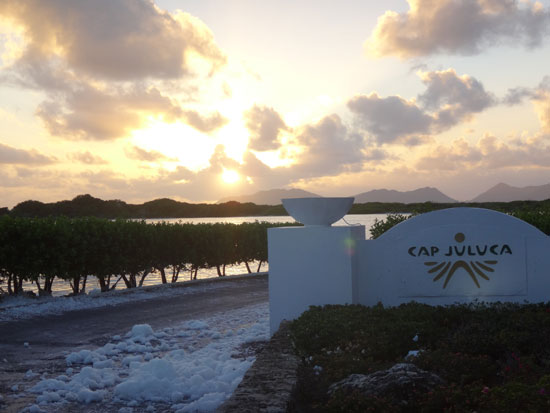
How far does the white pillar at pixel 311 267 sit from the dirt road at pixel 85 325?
3.42 meters

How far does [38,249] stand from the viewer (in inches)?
579

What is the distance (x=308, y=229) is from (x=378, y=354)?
139 inches

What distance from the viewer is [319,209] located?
9.66m

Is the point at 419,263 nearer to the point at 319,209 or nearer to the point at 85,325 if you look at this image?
the point at 319,209

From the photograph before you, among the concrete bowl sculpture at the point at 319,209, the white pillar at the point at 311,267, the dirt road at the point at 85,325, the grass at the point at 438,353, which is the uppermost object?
the concrete bowl sculpture at the point at 319,209

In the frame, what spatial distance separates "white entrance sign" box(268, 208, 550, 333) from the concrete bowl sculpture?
0.33 m

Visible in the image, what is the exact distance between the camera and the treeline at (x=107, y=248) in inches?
572

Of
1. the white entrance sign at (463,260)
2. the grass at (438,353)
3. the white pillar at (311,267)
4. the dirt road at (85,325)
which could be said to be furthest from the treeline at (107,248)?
the white entrance sign at (463,260)

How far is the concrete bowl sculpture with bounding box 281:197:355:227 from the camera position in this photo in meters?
9.62

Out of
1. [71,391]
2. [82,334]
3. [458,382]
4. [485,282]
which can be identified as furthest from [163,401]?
[485,282]

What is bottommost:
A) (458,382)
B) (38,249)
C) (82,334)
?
(82,334)

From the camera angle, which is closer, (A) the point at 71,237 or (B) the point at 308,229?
(B) the point at 308,229

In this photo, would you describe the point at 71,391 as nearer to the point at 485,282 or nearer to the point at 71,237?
the point at 485,282

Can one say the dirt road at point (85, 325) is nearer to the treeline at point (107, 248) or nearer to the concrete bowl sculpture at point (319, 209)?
the treeline at point (107, 248)
